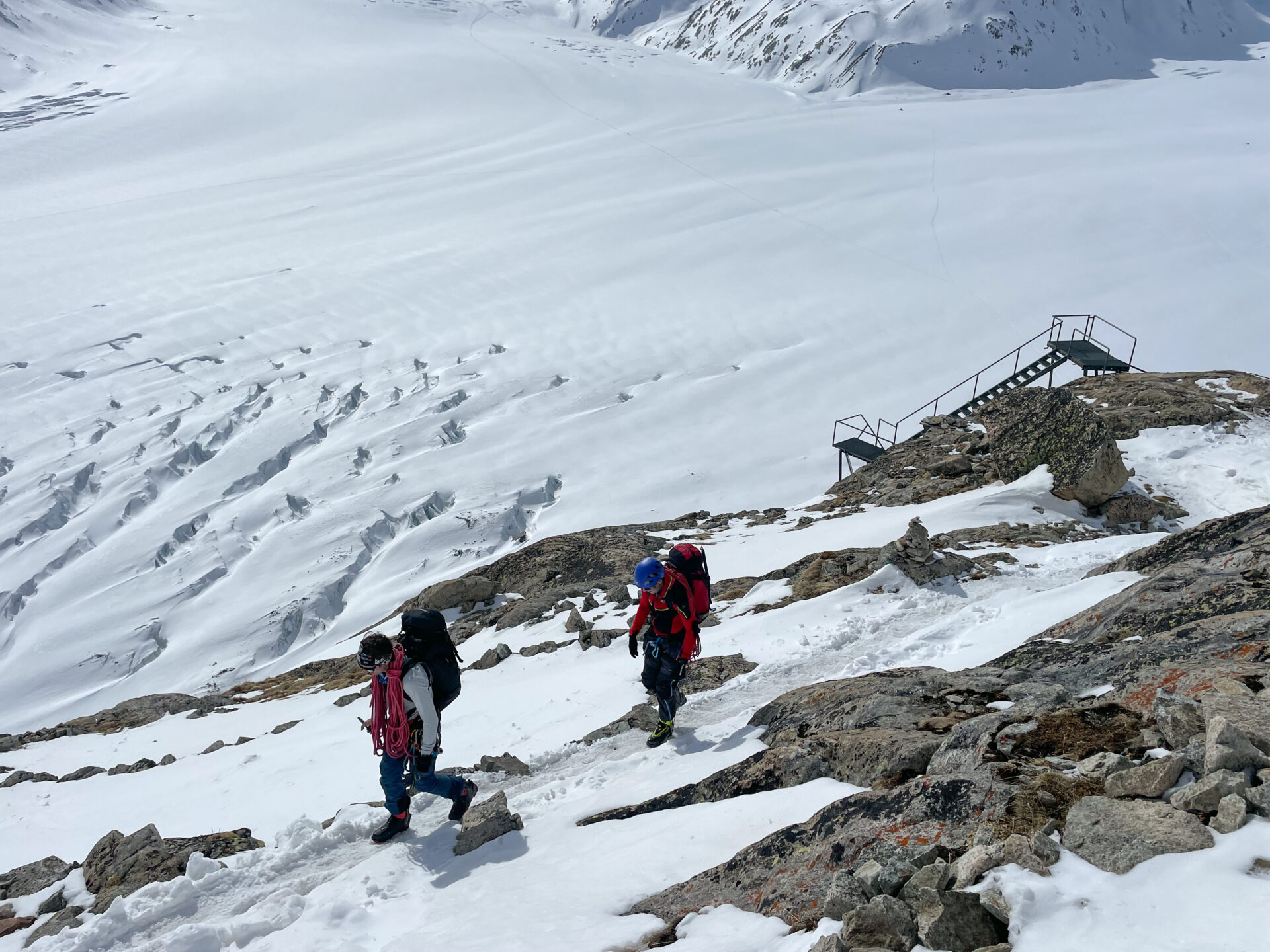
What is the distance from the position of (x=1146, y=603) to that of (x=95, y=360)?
36.9 metres

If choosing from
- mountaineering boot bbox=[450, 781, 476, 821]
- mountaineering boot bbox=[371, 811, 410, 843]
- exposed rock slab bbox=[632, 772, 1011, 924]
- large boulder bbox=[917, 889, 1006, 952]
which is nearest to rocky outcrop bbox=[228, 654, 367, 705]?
mountaineering boot bbox=[371, 811, 410, 843]

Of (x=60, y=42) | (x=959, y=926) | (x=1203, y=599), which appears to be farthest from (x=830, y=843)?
(x=60, y=42)

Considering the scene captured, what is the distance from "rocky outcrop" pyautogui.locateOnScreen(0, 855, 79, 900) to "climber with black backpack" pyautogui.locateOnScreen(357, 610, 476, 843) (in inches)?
108

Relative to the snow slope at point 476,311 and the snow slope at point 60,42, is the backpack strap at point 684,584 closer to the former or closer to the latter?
the snow slope at point 476,311

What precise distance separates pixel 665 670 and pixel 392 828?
2.43 metres

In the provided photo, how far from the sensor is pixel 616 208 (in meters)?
49.5

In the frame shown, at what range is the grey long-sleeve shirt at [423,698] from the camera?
548cm

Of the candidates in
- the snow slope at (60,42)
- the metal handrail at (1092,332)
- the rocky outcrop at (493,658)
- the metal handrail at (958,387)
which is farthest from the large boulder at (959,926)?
the snow slope at (60,42)

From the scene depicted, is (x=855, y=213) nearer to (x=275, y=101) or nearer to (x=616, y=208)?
(x=616, y=208)

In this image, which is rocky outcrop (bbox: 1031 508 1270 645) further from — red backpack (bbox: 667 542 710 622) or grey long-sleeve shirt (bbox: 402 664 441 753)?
grey long-sleeve shirt (bbox: 402 664 441 753)

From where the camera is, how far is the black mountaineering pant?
6.72 meters

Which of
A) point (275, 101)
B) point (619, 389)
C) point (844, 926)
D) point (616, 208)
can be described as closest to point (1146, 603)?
point (844, 926)

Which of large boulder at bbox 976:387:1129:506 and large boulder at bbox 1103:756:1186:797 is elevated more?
large boulder at bbox 1103:756:1186:797

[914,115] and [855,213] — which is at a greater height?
[914,115]
